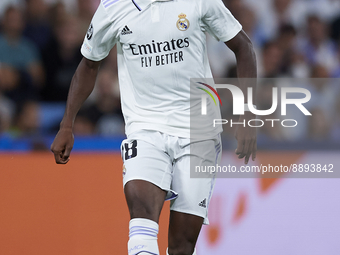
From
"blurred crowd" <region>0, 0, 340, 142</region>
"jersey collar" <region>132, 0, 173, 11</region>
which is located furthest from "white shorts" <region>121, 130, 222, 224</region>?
"blurred crowd" <region>0, 0, 340, 142</region>

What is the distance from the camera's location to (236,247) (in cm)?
343

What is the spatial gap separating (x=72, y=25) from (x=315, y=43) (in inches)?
121

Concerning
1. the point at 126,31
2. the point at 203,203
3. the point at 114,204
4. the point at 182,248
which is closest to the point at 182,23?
the point at 126,31

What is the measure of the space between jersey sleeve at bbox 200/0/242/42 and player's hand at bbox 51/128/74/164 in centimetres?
98

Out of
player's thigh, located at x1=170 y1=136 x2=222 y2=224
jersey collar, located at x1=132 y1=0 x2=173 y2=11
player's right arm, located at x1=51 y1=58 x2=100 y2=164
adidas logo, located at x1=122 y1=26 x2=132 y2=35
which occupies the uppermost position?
jersey collar, located at x1=132 y1=0 x2=173 y2=11

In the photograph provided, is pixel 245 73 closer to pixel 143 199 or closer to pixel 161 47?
pixel 161 47

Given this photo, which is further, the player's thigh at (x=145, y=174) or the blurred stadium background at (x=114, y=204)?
the blurred stadium background at (x=114, y=204)

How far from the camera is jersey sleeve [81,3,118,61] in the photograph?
2.57 m

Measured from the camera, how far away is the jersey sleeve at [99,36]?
8.45 ft

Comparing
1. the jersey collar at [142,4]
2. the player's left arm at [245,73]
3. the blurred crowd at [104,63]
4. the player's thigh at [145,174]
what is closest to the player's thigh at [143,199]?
the player's thigh at [145,174]

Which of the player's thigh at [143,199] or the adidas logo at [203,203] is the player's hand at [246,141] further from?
the player's thigh at [143,199]

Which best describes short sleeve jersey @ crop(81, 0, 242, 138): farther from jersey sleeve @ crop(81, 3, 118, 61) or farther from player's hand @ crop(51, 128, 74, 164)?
player's hand @ crop(51, 128, 74, 164)

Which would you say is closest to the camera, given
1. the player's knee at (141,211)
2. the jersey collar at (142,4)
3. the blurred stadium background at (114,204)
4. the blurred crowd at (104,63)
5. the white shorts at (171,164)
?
the player's knee at (141,211)

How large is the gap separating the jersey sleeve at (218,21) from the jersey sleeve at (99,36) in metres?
0.49
